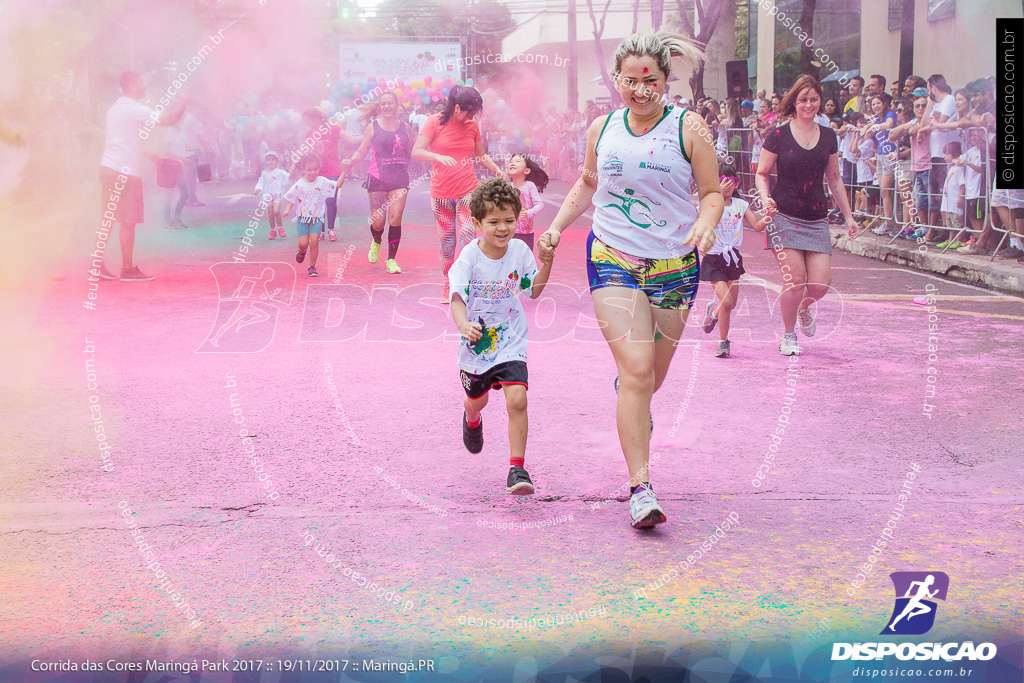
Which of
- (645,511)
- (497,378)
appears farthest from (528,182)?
(645,511)

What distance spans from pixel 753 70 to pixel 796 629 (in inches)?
1175

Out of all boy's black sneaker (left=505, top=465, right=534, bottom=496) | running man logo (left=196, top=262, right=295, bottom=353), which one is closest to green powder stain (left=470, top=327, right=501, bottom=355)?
boy's black sneaker (left=505, top=465, right=534, bottom=496)

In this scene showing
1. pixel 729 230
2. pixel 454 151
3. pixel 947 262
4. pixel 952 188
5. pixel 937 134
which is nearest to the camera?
pixel 729 230

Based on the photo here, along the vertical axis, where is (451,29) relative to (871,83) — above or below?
above

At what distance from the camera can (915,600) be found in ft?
9.59

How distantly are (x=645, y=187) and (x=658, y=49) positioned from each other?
0.50 meters

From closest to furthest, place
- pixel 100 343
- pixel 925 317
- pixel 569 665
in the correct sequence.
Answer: pixel 569 665 → pixel 100 343 → pixel 925 317

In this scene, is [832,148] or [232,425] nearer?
[232,425]

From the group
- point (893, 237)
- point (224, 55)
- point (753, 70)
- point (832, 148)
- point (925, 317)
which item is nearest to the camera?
point (832, 148)

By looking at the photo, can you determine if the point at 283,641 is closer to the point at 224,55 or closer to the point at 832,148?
the point at 832,148

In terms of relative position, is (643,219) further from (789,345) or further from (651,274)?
(789,345)

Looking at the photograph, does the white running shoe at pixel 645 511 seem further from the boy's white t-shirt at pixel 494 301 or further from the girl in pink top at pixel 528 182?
the girl in pink top at pixel 528 182

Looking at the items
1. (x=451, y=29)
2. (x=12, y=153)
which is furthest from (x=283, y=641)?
(x=451, y=29)

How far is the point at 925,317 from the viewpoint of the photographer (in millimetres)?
7910
